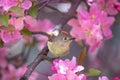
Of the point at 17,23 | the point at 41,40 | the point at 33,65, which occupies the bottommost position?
the point at 41,40

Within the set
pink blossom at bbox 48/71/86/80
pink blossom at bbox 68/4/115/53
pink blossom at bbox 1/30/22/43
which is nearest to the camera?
pink blossom at bbox 48/71/86/80

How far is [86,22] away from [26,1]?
300 mm

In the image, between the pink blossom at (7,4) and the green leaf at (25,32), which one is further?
the green leaf at (25,32)

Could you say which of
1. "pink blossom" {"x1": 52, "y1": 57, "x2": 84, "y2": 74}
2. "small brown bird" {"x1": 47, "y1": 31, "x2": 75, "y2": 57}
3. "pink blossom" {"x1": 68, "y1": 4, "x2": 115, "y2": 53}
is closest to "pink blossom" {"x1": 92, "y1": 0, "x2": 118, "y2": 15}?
"pink blossom" {"x1": 68, "y1": 4, "x2": 115, "y2": 53}

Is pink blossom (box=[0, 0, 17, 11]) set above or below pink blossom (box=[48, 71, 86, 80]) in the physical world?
above

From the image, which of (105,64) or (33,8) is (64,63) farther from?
(105,64)

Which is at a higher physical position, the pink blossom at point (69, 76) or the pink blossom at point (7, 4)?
the pink blossom at point (7, 4)

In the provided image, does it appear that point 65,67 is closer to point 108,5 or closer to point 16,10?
point 16,10

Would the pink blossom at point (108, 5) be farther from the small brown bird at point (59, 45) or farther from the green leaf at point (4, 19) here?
the green leaf at point (4, 19)

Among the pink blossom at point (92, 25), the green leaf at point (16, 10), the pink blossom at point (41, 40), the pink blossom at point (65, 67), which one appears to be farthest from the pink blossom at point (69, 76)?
the pink blossom at point (41, 40)

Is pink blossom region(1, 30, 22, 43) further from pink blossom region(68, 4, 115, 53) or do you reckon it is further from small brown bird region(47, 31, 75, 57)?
pink blossom region(68, 4, 115, 53)

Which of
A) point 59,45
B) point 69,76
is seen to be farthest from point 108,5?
point 69,76

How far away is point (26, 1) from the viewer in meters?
1.06

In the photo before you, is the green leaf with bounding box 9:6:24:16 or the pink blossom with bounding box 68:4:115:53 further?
the pink blossom with bounding box 68:4:115:53
